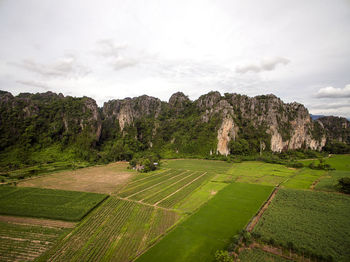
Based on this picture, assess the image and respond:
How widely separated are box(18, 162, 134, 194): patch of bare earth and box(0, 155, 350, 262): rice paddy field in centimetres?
29

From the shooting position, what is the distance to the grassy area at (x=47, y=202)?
30719mm

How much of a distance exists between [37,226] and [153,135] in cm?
7324

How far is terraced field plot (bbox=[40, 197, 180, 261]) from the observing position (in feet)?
69.6

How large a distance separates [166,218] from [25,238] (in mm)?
19924

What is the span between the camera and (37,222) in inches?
1137

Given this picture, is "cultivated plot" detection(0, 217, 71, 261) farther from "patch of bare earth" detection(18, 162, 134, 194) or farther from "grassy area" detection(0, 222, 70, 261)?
"patch of bare earth" detection(18, 162, 134, 194)

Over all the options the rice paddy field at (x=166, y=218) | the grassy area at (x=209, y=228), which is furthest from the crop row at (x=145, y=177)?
the grassy area at (x=209, y=228)

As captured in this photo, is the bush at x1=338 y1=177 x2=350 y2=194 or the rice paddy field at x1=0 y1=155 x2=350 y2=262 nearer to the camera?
the rice paddy field at x1=0 y1=155 x2=350 y2=262

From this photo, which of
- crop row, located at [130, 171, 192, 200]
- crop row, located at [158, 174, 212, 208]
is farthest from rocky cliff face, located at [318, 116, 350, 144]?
crop row, located at [130, 171, 192, 200]

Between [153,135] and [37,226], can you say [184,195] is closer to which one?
[37,226]

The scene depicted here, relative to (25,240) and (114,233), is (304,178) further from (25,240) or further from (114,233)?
→ (25,240)

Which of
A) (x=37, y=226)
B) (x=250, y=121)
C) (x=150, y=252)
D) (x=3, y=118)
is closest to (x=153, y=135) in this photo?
(x=250, y=121)

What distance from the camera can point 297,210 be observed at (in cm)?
3033

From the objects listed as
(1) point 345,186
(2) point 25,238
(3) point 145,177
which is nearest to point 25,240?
(2) point 25,238
